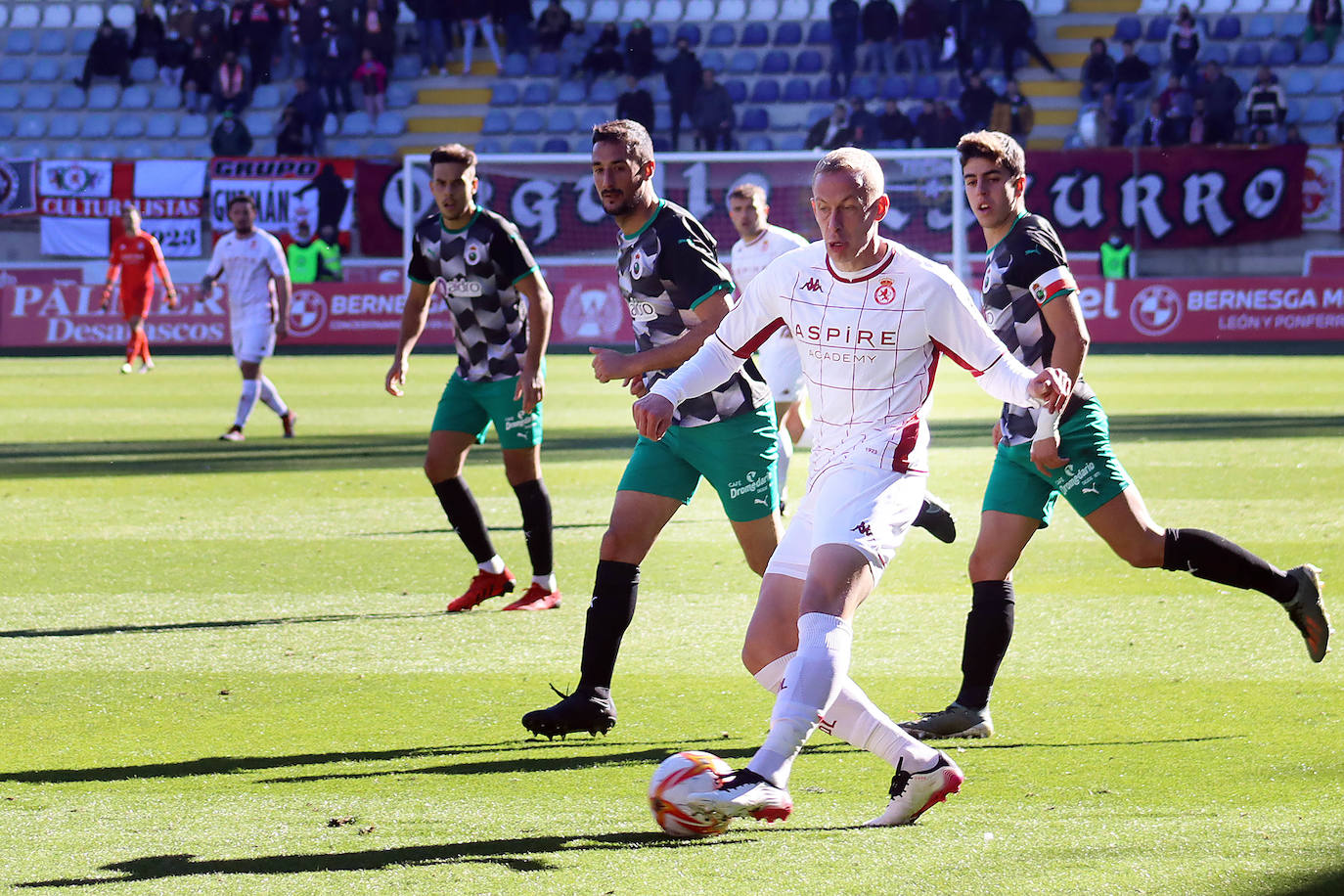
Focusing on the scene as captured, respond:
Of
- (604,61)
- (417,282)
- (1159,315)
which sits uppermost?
(604,61)

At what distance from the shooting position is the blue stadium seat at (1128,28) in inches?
1284

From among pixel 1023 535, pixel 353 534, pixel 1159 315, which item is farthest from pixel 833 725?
pixel 1159 315

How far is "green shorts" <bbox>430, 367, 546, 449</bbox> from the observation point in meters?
7.59

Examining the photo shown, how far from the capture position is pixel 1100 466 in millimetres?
5383

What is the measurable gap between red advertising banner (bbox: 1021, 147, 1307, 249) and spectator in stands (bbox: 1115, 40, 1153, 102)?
191 centimetres

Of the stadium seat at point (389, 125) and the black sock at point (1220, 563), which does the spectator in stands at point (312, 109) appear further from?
the black sock at point (1220, 563)

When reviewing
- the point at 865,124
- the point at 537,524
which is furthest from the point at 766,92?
the point at 537,524

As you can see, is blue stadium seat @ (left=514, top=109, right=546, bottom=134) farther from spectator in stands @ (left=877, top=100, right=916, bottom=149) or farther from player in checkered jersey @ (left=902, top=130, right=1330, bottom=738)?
player in checkered jersey @ (left=902, top=130, right=1330, bottom=738)

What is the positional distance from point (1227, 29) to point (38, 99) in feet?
80.1

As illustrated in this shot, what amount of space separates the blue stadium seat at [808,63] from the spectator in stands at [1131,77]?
5.83m

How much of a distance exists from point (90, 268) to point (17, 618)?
25.6 meters

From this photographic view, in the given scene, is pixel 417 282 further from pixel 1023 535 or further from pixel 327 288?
pixel 327 288

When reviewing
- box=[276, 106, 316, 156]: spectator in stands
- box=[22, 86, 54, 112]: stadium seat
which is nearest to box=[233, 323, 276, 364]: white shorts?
box=[276, 106, 316, 156]: spectator in stands

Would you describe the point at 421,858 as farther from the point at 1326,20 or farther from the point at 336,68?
the point at 1326,20
